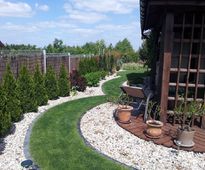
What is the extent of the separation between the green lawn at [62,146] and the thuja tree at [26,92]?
0.60 m

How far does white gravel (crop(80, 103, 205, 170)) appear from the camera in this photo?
5152mm

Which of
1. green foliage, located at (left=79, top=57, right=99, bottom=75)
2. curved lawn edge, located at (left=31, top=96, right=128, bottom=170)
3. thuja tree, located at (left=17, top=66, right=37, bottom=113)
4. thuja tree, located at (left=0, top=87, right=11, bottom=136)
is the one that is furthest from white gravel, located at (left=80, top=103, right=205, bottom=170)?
green foliage, located at (left=79, top=57, right=99, bottom=75)

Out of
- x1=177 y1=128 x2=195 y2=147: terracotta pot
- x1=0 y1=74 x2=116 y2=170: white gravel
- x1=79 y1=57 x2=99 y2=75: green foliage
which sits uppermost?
x1=79 y1=57 x2=99 y2=75: green foliage

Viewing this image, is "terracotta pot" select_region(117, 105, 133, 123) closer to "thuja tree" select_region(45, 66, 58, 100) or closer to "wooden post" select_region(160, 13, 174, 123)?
"wooden post" select_region(160, 13, 174, 123)

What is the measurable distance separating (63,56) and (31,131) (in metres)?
8.72

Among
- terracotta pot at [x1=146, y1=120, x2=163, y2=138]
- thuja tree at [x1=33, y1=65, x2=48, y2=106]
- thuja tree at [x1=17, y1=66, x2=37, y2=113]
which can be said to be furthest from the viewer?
thuja tree at [x1=33, y1=65, x2=48, y2=106]

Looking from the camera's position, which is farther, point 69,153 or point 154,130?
point 154,130

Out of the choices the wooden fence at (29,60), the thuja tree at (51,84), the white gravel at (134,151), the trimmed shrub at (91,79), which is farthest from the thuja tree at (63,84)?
the white gravel at (134,151)

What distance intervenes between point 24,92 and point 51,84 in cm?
255

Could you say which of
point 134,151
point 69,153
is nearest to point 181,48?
point 134,151

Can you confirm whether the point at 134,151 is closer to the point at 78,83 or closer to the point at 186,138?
the point at 186,138

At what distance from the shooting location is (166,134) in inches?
261

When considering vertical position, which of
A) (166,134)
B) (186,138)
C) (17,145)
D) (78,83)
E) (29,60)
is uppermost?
(29,60)

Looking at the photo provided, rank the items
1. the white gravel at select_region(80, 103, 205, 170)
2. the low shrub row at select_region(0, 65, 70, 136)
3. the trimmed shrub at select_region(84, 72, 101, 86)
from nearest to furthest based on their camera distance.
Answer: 1. the white gravel at select_region(80, 103, 205, 170)
2. the low shrub row at select_region(0, 65, 70, 136)
3. the trimmed shrub at select_region(84, 72, 101, 86)
